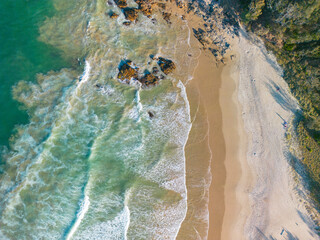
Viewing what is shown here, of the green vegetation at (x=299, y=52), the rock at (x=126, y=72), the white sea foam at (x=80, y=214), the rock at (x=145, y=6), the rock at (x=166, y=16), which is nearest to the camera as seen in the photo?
the green vegetation at (x=299, y=52)

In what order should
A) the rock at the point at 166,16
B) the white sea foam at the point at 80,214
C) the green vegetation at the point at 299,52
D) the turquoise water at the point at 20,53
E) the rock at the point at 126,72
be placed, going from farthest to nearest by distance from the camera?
1. the rock at the point at 166,16
2. the rock at the point at 126,72
3. the turquoise water at the point at 20,53
4. the white sea foam at the point at 80,214
5. the green vegetation at the point at 299,52

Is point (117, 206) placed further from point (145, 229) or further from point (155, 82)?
point (155, 82)

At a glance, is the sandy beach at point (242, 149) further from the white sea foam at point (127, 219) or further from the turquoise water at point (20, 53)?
the turquoise water at point (20, 53)

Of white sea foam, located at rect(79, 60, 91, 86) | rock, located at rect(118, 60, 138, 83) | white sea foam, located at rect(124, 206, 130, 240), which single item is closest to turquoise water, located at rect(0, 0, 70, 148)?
white sea foam, located at rect(79, 60, 91, 86)

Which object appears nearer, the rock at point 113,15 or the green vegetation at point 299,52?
the green vegetation at point 299,52

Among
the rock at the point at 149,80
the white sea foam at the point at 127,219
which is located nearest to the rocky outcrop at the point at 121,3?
the rock at the point at 149,80

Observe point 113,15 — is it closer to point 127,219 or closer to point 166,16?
point 166,16

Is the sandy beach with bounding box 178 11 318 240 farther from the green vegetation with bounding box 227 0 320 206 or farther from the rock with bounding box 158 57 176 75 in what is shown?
the rock with bounding box 158 57 176 75

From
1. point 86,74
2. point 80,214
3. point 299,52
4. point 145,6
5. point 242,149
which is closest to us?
point 80,214

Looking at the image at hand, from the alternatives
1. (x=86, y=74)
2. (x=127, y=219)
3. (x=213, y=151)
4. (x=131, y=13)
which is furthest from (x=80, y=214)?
(x=131, y=13)
